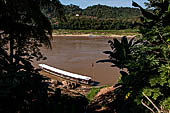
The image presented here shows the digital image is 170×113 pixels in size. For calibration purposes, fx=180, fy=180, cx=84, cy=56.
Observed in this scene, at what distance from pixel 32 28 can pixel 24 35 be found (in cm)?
31

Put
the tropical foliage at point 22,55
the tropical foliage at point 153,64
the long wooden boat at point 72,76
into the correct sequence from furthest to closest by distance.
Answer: the long wooden boat at point 72,76
the tropical foliage at point 153,64
the tropical foliage at point 22,55

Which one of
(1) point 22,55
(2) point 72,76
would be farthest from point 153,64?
(2) point 72,76

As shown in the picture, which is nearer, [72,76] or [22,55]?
[22,55]

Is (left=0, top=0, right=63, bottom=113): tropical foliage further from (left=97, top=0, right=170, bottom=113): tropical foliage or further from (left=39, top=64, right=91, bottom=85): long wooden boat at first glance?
(left=39, top=64, right=91, bottom=85): long wooden boat

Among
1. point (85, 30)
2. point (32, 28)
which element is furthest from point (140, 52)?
point (85, 30)

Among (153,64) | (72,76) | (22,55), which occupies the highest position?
(22,55)

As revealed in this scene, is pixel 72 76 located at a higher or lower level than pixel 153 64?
lower

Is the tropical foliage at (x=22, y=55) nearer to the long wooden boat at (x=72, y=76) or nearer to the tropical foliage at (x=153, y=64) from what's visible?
the tropical foliage at (x=153, y=64)

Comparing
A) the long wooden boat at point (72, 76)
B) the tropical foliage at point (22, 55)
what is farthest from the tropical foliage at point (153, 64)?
the long wooden boat at point (72, 76)

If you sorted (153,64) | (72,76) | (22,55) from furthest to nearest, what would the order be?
(72,76) → (153,64) → (22,55)

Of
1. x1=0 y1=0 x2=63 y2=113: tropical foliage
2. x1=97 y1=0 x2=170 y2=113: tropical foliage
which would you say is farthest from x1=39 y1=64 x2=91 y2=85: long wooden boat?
x1=97 y1=0 x2=170 y2=113: tropical foliage

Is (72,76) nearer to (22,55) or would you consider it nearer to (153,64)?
(153,64)

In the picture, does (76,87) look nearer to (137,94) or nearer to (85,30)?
(137,94)

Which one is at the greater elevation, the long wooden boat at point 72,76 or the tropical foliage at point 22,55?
the tropical foliage at point 22,55
